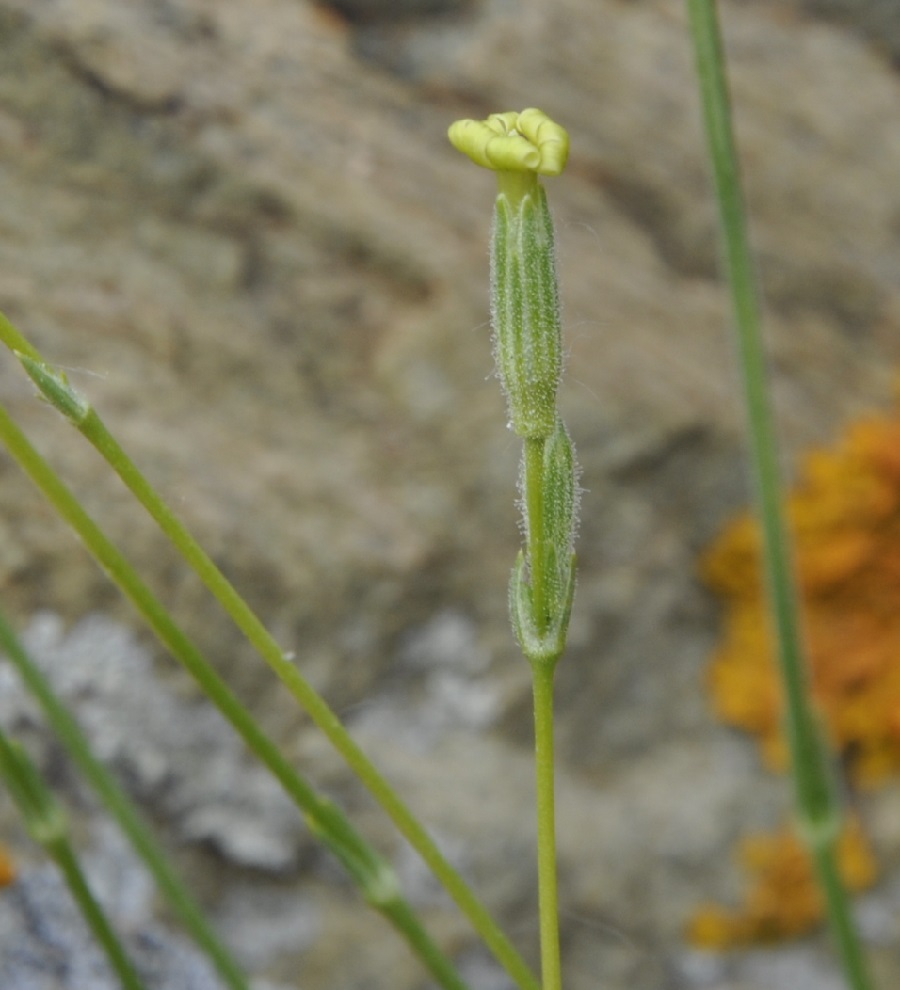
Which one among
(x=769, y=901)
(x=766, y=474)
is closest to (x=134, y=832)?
(x=766, y=474)

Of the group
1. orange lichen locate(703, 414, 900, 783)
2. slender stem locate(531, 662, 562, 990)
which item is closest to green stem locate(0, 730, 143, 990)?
slender stem locate(531, 662, 562, 990)

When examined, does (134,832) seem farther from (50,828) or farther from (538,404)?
(538,404)

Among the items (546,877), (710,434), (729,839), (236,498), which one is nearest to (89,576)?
(236,498)

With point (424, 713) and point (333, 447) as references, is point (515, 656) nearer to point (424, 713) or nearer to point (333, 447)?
point (424, 713)

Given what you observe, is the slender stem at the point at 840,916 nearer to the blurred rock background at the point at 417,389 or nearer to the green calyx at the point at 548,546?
the green calyx at the point at 548,546

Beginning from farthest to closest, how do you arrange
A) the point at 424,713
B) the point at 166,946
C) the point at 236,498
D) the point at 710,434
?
1. the point at 710,434
2. the point at 424,713
3. the point at 236,498
4. the point at 166,946

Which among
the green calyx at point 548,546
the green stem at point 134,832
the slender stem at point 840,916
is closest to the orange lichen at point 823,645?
the slender stem at point 840,916
